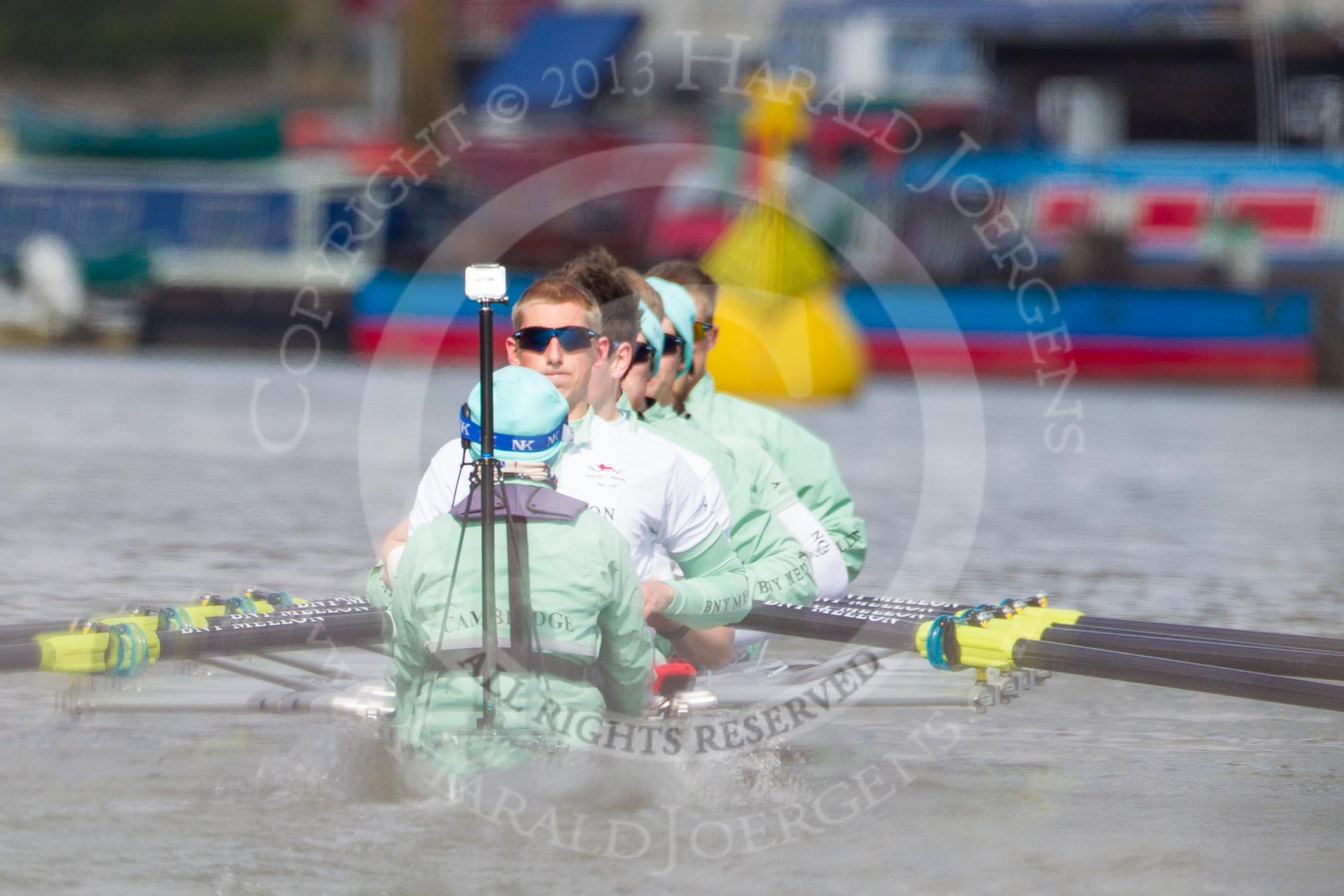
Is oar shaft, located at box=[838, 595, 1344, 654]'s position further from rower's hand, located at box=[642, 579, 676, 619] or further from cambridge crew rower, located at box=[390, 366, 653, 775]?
cambridge crew rower, located at box=[390, 366, 653, 775]

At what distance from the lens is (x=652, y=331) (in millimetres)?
6266

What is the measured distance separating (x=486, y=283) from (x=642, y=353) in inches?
51.0

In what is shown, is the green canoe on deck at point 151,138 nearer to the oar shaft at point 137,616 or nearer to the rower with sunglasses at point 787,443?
the rower with sunglasses at point 787,443

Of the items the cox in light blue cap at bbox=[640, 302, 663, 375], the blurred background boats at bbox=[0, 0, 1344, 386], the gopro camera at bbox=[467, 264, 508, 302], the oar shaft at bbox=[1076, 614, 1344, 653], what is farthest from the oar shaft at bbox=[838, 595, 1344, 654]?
the blurred background boats at bbox=[0, 0, 1344, 386]

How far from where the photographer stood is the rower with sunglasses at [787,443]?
7297mm

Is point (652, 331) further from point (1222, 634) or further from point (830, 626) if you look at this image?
point (1222, 634)

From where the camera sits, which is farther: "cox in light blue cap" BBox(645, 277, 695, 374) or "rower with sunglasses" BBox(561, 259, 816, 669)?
"cox in light blue cap" BBox(645, 277, 695, 374)

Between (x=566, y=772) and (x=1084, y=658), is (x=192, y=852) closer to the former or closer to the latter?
(x=566, y=772)

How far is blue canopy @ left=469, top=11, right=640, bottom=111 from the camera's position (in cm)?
4144

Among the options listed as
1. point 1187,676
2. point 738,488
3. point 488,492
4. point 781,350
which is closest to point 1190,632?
point 1187,676

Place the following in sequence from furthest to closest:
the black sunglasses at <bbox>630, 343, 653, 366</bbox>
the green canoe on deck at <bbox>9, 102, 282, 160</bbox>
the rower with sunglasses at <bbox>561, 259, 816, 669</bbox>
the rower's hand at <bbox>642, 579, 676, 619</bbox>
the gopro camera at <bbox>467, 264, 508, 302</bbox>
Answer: the green canoe on deck at <bbox>9, 102, 282, 160</bbox>
the black sunglasses at <bbox>630, 343, 653, 366</bbox>
the rower with sunglasses at <bbox>561, 259, 816, 669</bbox>
the rower's hand at <bbox>642, 579, 676, 619</bbox>
the gopro camera at <bbox>467, 264, 508, 302</bbox>

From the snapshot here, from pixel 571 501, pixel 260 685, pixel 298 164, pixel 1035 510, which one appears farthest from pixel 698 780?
pixel 298 164

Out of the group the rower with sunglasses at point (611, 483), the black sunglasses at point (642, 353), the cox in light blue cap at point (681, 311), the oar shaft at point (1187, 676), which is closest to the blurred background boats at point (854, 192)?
the cox in light blue cap at point (681, 311)

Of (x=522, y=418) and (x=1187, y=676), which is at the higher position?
(x=522, y=418)
